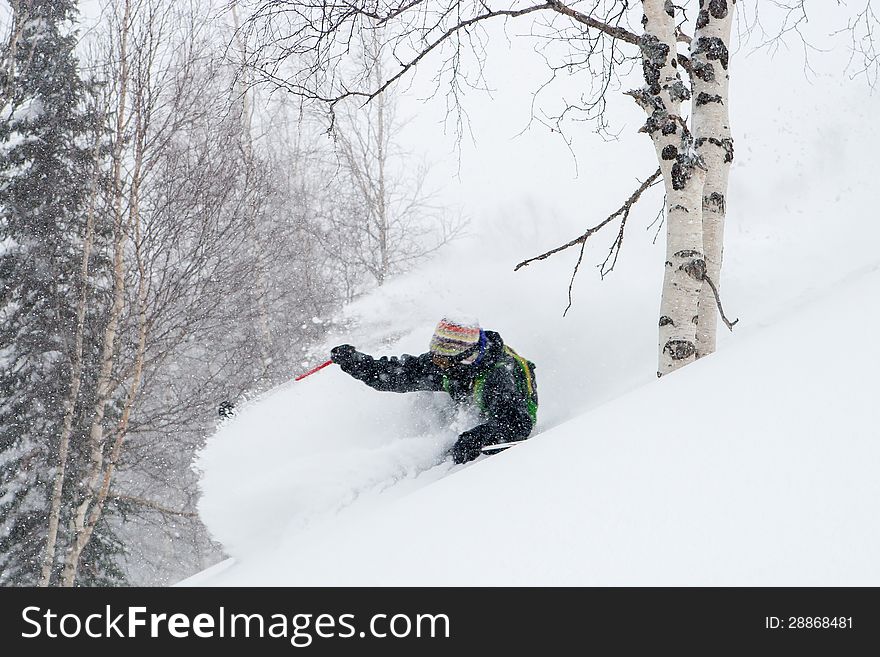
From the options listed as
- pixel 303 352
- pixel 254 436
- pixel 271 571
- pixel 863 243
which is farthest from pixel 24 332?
pixel 863 243

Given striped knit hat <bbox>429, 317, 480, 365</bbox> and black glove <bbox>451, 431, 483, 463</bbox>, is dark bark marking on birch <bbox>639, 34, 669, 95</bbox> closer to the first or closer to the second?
striped knit hat <bbox>429, 317, 480, 365</bbox>

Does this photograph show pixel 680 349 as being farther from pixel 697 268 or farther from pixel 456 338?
pixel 456 338

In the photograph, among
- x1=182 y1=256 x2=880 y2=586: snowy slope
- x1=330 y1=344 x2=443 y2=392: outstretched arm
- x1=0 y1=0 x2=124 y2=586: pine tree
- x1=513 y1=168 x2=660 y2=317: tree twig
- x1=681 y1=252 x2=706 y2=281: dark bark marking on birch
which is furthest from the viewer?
x1=0 y1=0 x2=124 y2=586: pine tree

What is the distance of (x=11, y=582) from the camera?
22.8 feet

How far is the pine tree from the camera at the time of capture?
6.75 meters

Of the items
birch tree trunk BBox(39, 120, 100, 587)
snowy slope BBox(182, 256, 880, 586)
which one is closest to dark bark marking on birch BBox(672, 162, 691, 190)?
snowy slope BBox(182, 256, 880, 586)

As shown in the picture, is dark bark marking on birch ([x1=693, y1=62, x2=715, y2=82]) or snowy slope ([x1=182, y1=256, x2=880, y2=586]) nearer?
snowy slope ([x1=182, y1=256, x2=880, y2=586])

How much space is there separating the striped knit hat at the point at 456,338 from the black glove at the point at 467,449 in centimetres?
53

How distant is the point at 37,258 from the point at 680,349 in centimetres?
647

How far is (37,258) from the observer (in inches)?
276

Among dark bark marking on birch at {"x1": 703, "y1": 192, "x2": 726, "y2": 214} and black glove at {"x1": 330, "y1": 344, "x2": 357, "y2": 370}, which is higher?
dark bark marking on birch at {"x1": 703, "y1": 192, "x2": 726, "y2": 214}

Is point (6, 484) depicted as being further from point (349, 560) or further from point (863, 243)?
point (863, 243)

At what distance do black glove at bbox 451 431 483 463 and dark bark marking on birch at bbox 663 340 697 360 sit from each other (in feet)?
3.98

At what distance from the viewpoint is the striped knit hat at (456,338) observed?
4324 millimetres
